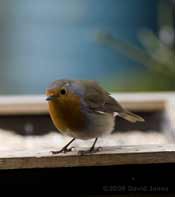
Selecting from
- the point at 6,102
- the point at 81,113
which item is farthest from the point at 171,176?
the point at 6,102

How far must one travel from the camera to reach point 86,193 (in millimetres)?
3061

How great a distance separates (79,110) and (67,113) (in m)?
0.09

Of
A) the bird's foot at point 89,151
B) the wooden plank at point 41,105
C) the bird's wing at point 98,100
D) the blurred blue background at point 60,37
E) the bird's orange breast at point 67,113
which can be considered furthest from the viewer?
the blurred blue background at point 60,37

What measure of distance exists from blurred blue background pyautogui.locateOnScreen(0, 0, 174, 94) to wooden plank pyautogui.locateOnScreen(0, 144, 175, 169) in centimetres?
676

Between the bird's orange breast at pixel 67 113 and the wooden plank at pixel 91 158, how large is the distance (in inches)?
12.9

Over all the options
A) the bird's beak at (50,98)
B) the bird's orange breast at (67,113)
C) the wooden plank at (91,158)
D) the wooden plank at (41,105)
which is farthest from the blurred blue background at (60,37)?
the wooden plank at (91,158)

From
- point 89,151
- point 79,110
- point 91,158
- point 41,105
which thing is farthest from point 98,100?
point 41,105

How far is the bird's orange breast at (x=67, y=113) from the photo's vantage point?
332 cm

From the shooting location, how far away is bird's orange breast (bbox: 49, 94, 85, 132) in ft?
10.9

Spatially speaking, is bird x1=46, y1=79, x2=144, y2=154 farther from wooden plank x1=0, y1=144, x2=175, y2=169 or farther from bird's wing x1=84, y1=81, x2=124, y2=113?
wooden plank x1=0, y1=144, x2=175, y2=169

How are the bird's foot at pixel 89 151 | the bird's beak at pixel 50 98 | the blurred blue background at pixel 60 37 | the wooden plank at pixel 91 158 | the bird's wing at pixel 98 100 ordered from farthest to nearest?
1. the blurred blue background at pixel 60 37
2. the bird's wing at pixel 98 100
3. the bird's beak at pixel 50 98
4. the bird's foot at pixel 89 151
5. the wooden plank at pixel 91 158

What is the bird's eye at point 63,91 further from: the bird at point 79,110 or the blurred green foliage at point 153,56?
the blurred green foliage at point 153,56

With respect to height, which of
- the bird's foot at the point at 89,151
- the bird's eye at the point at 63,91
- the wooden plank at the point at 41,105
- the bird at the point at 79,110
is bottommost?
the wooden plank at the point at 41,105

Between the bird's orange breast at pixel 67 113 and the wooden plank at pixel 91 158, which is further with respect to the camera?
the bird's orange breast at pixel 67 113
